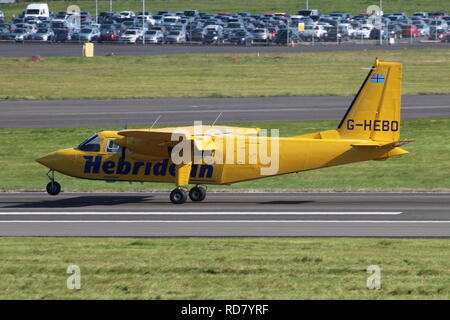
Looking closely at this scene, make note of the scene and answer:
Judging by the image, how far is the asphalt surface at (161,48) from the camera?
291 feet

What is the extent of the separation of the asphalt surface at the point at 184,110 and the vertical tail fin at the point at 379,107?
19.1m

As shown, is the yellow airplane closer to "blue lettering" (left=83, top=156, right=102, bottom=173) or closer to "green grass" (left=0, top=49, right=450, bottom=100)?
"blue lettering" (left=83, top=156, right=102, bottom=173)

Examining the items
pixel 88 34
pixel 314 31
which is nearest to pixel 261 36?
pixel 314 31

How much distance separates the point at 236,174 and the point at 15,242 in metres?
10.1

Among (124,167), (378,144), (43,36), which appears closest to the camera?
(378,144)

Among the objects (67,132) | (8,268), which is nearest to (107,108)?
(67,132)

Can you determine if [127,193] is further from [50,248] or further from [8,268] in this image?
[8,268]

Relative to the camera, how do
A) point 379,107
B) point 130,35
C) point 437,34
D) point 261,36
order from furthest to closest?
point 437,34, point 130,35, point 261,36, point 379,107

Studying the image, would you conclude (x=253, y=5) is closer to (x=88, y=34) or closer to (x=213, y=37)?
(x=213, y=37)

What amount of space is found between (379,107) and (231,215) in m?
6.50

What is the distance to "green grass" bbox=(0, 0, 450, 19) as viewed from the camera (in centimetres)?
14894

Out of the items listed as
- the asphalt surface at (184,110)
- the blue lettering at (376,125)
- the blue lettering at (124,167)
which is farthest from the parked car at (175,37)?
the blue lettering at (376,125)

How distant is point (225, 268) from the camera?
62.0 feet

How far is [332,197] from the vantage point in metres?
33.2
